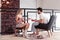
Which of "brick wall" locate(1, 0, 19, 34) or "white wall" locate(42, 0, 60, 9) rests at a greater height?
"white wall" locate(42, 0, 60, 9)

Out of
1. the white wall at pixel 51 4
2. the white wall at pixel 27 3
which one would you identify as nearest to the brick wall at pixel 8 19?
the white wall at pixel 27 3

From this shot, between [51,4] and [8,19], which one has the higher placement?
[51,4]

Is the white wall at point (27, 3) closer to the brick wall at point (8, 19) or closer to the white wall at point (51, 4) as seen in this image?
the white wall at point (51, 4)

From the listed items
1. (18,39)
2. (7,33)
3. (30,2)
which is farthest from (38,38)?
(30,2)

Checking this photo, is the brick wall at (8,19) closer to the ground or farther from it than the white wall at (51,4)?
closer to the ground

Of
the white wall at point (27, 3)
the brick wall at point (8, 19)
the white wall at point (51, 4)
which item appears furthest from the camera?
the white wall at point (51, 4)

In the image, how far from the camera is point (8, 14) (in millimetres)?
6965

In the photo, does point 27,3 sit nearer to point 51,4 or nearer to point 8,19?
point 51,4

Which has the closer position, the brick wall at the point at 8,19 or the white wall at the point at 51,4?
the brick wall at the point at 8,19

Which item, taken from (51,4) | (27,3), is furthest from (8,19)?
(51,4)

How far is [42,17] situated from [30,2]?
5314 mm

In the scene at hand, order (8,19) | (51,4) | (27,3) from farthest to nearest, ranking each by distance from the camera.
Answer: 1. (51,4)
2. (27,3)
3. (8,19)

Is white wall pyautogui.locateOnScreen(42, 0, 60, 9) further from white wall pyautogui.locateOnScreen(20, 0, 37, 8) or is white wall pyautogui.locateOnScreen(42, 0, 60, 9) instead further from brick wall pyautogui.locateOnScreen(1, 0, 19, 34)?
brick wall pyautogui.locateOnScreen(1, 0, 19, 34)

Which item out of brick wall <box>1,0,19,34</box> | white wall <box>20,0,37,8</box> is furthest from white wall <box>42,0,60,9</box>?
brick wall <box>1,0,19,34</box>
